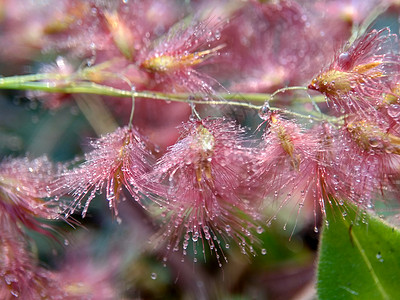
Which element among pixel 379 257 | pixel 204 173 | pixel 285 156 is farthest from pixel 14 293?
pixel 379 257

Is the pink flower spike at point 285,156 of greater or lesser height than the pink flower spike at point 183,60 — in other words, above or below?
below

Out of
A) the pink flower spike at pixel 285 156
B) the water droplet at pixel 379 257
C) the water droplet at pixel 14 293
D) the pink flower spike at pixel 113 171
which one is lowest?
the water droplet at pixel 379 257

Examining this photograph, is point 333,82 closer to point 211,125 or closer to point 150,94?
point 211,125

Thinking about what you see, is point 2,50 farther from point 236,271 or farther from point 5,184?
point 236,271

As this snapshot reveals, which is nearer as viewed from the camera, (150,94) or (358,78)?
(358,78)

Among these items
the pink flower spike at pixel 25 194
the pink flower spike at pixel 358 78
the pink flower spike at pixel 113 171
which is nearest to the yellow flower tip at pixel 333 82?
the pink flower spike at pixel 358 78

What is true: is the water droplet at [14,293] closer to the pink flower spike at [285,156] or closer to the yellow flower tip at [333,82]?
the pink flower spike at [285,156]

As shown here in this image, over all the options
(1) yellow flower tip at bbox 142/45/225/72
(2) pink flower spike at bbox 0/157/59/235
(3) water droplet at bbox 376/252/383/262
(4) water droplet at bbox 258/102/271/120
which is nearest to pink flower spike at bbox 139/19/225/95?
(1) yellow flower tip at bbox 142/45/225/72
